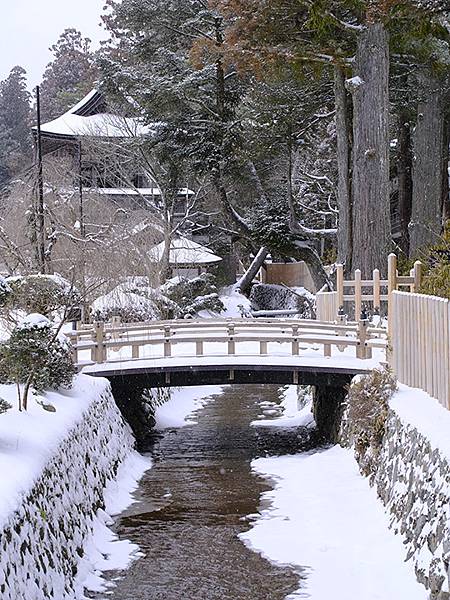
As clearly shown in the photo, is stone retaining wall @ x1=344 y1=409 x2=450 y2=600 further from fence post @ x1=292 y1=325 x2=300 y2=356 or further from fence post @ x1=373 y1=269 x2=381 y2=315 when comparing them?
fence post @ x1=373 y1=269 x2=381 y2=315

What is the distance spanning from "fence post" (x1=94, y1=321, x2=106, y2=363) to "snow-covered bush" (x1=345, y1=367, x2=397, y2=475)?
5011mm

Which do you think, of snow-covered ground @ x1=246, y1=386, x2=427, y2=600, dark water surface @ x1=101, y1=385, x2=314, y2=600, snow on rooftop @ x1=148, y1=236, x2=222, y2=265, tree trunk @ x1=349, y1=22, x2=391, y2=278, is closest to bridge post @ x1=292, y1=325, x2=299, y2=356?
dark water surface @ x1=101, y1=385, x2=314, y2=600

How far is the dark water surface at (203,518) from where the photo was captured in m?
10.0

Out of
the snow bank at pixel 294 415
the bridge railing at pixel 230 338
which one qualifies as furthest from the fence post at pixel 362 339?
the snow bank at pixel 294 415

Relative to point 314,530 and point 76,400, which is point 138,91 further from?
point 314,530

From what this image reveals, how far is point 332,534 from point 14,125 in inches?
2076

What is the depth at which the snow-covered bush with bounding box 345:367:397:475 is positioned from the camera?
13.3 m

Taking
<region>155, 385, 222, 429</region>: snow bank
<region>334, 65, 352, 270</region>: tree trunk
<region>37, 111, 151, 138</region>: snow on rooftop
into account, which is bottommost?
<region>155, 385, 222, 429</region>: snow bank

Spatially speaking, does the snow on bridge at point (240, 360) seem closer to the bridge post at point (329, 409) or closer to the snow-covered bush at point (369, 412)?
the bridge post at point (329, 409)

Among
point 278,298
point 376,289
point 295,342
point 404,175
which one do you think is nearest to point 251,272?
point 278,298

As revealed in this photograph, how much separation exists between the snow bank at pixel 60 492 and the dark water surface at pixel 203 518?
1.38 feet

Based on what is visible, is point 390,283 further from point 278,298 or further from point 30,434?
point 278,298

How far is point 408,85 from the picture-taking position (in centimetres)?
2597

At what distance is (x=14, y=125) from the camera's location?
2354 inches
